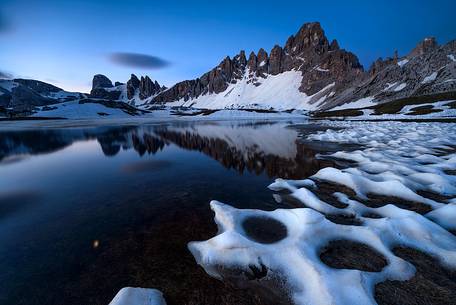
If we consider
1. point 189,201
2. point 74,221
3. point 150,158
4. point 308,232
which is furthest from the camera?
point 150,158

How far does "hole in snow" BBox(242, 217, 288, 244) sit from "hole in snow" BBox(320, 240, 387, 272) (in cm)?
98

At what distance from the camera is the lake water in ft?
12.6

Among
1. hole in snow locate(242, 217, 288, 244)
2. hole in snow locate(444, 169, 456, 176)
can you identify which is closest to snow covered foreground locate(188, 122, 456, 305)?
hole in snow locate(242, 217, 288, 244)

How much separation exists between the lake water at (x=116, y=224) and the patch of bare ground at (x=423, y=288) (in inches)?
84.2

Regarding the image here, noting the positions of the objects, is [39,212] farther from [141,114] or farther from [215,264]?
[141,114]

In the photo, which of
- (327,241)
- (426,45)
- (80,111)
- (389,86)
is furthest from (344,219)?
(426,45)

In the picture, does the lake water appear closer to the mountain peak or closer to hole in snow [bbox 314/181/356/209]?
hole in snow [bbox 314/181/356/209]

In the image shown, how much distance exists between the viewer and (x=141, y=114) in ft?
399

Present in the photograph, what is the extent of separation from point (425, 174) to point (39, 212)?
14148mm

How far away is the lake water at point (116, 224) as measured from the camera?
151 inches

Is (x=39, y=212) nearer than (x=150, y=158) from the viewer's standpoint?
Yes

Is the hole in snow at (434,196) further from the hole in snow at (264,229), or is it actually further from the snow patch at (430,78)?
the snow patch at (430,78)

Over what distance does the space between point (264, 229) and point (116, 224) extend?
13.7ft

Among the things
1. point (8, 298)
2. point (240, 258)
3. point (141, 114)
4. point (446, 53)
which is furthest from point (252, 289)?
point (446, 53)
